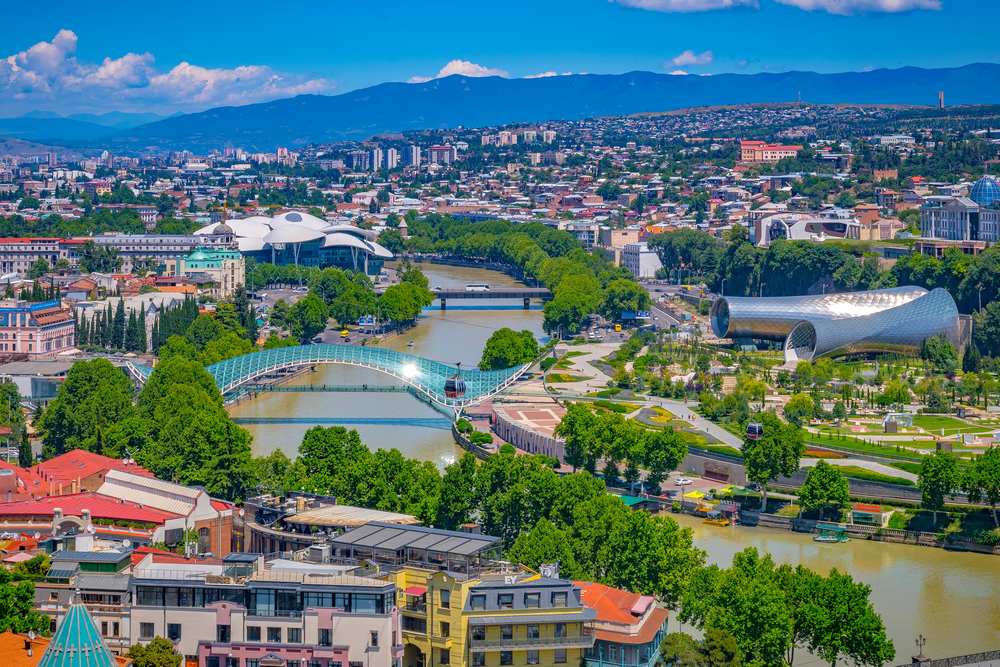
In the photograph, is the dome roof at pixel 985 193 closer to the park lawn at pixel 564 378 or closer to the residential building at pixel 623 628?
the park lawn at pixel 564 378

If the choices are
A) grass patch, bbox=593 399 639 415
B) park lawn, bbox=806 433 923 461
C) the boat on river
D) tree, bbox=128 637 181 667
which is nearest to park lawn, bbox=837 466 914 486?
park lawn, bbox=806 433 923 461

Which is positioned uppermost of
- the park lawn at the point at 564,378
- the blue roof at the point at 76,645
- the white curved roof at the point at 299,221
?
the blue roof at the point at 76,645

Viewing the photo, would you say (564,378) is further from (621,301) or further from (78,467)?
(78,467)

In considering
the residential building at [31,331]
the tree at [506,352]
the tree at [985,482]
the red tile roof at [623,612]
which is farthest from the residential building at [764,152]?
the red tile roof at [623,612]

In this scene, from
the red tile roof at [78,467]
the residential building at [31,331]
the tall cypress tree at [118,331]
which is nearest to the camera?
the red tile roof at [78,467]

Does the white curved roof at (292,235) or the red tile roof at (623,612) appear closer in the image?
the red tile roof at (623,612)

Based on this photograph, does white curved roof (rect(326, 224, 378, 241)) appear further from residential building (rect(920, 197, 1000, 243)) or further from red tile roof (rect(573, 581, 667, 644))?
red tile roof (rect(573, 581, 667, 644))

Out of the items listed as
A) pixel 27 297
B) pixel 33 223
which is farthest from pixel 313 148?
pixel 27 297

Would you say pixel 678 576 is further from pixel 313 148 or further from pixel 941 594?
pixel 313 148
